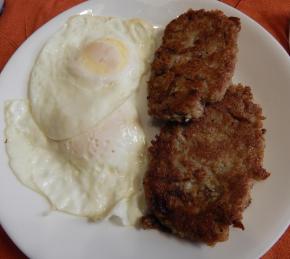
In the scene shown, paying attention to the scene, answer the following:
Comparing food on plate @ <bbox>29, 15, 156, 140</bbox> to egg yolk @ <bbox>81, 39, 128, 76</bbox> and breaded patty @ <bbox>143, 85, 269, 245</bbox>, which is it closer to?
egg yolk @ <bbox>81, 39, 128, 76</bbox>

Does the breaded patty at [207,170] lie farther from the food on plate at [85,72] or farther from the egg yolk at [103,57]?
the egg yolk at [103,57]

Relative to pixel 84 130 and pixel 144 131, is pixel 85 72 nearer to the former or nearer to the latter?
pixel 84 130

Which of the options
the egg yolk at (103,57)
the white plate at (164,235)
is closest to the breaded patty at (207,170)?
the white plate at (164,235)

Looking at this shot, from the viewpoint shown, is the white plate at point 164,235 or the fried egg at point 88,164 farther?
the fried egg at point 88,164

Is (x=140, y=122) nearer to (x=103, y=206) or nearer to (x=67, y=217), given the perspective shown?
(x=103, y=206)

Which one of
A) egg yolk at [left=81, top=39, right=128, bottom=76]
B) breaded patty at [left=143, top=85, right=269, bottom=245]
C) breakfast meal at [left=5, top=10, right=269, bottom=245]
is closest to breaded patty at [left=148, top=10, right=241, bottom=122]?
breakfast meal at [left=5, top=10, right=269, bottom=245]

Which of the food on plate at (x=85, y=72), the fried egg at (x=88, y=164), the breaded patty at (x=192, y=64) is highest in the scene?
the breaded patty at (x=192, y=64)

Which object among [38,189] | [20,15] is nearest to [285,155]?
[38,189]

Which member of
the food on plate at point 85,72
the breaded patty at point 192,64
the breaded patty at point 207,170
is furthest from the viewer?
the food on plate at point 85,72
